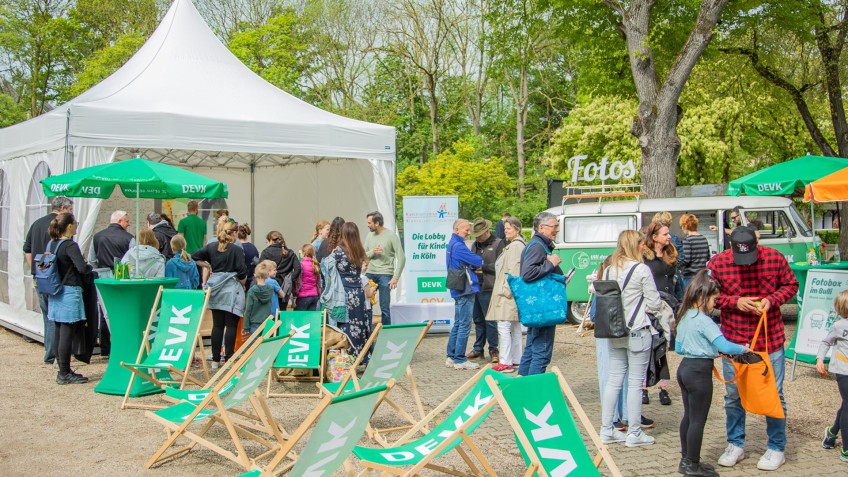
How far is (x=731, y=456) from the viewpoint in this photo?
5.21 m

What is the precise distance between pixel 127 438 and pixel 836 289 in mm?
6580

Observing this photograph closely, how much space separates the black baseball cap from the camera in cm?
520

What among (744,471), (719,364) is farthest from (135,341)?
(719,364)

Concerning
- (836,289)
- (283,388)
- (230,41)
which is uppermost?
(230,41)

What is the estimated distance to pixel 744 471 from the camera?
16.7 ft

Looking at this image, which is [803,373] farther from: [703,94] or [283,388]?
[703,94]

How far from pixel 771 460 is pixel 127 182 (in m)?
6.57

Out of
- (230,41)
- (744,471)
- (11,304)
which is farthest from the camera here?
(230,41)

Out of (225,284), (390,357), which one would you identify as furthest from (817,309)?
(225,284)

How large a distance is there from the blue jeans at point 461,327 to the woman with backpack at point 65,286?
3.90 m

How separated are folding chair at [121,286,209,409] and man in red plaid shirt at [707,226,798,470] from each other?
4.35 metres

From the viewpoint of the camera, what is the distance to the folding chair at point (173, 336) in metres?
6.89

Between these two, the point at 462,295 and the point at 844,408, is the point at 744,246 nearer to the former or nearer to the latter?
the point at 844,408

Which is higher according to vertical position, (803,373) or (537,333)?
(537,333)
